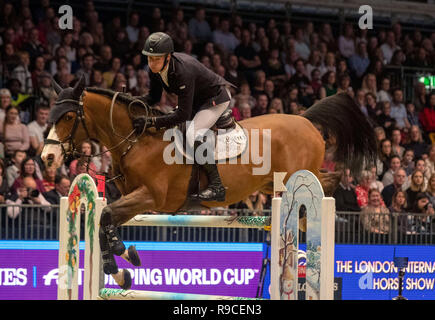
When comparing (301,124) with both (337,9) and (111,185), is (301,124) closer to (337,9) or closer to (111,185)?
(111,185)

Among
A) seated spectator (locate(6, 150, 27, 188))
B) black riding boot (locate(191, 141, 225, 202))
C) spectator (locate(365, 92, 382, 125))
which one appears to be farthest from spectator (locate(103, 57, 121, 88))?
black riding boot (locate(191, 141, 225, 202))

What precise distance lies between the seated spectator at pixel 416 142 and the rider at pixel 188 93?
6635 mm

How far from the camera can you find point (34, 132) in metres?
8.88

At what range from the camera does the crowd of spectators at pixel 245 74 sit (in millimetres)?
8688

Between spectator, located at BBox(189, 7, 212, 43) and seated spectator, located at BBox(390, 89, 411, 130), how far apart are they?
10.8ft

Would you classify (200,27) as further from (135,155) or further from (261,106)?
(135,155)

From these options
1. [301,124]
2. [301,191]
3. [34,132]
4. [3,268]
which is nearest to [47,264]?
[3,268]

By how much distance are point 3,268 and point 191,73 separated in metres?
3.19

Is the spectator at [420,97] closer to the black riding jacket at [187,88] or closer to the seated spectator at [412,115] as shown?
the seated spectator at [412,115]

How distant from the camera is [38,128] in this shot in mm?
8914

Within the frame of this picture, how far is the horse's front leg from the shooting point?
4898 mm

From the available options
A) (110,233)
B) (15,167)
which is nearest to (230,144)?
(110,233)

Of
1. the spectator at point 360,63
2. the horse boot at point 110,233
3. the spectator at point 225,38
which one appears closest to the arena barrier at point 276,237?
the horse boot at point 110,233

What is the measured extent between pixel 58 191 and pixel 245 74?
4585mm
